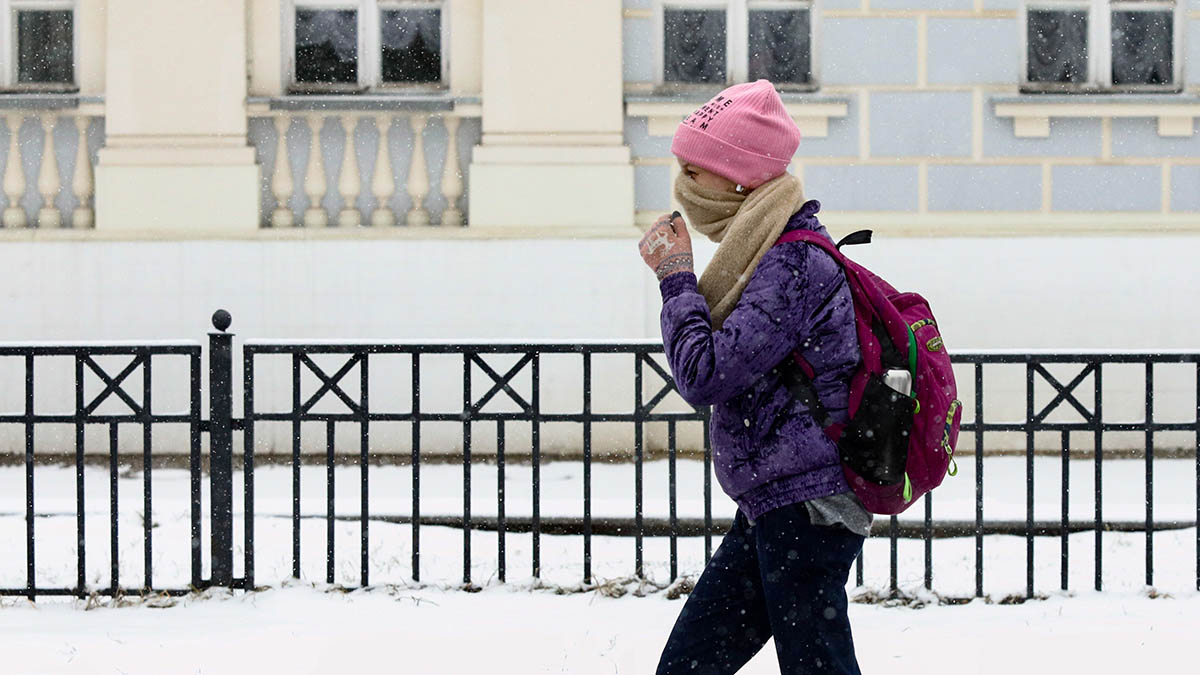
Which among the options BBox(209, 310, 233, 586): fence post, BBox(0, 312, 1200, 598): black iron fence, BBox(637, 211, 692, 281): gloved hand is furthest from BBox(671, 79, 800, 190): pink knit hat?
BBox(209, 310, 233, 586): fence post

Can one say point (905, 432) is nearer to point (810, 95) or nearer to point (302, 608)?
point (302, 608)

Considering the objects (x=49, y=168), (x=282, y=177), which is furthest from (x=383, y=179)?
(x=49, y=168)

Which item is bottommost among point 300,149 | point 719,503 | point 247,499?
point 719,503

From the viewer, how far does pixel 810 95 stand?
10.0 meters

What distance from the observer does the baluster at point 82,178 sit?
32.5ft

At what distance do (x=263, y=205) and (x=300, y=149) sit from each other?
0.50m

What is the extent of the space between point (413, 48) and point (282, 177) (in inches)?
56.7

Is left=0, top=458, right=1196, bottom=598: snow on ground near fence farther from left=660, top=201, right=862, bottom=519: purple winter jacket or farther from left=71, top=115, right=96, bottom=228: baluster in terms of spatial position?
left=660, top=201, right=862, bottom=519: purple winter jacket

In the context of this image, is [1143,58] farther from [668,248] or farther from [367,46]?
[668,248]

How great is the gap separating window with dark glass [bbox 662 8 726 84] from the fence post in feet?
18.2

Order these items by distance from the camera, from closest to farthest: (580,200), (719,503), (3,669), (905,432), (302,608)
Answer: (905,432) < (3,669) < (302,608) < (719,503) < (580,200)

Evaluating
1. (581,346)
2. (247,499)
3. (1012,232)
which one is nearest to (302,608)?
(247,499)

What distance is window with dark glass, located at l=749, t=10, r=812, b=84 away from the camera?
34.0ft

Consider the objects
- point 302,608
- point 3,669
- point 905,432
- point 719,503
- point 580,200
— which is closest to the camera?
point 905,432
